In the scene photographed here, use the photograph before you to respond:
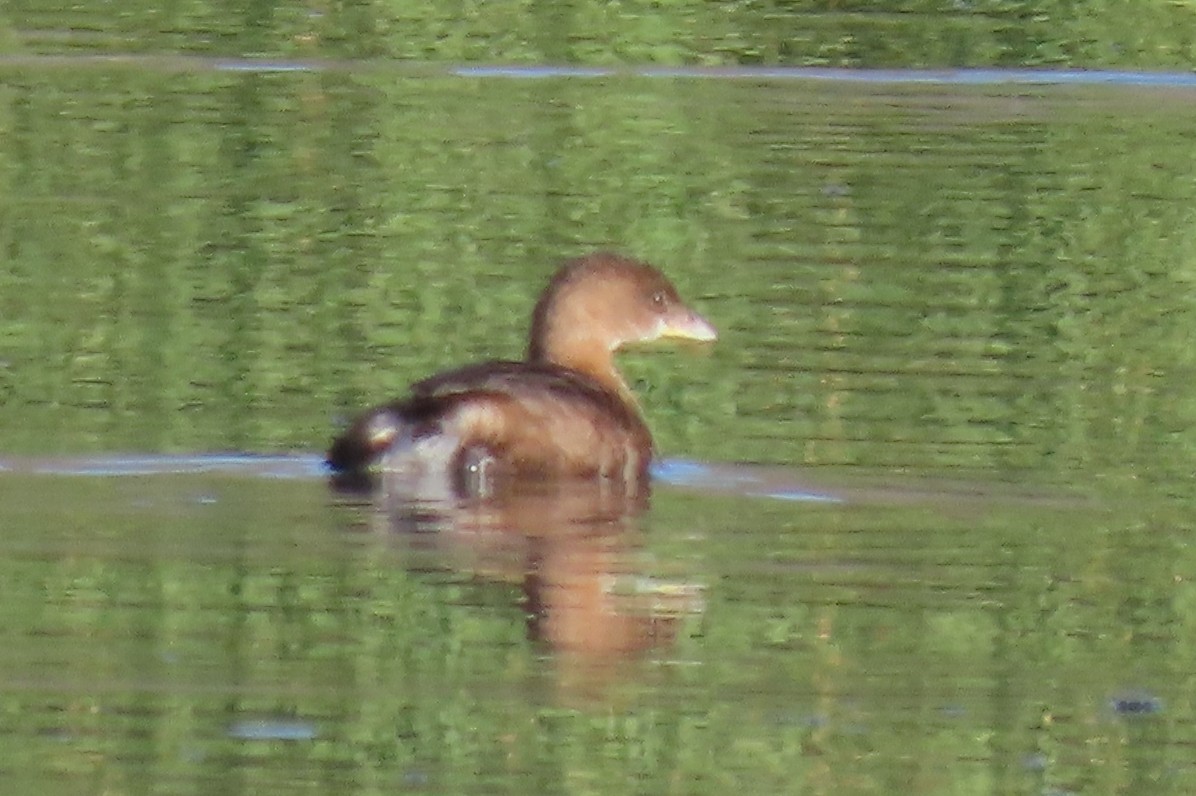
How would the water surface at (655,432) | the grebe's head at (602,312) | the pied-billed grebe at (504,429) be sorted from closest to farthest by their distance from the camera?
1. the water surface at (655,432)
2. the pied-billed grebe at (504,429)
3. the grebe's head at (602,312)

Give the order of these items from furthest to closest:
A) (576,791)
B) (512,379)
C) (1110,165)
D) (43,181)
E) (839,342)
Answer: (1110,165) → (43,181) → (839,342) → (512,379) → (576,791)

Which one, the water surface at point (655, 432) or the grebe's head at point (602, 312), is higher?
the grebe's head at point (602, 312)

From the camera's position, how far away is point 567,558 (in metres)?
8.63

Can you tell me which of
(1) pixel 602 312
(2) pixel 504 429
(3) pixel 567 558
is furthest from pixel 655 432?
(3) pixel 567 558

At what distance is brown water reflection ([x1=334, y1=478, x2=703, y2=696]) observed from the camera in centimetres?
786

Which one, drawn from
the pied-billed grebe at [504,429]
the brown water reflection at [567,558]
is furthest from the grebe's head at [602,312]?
the brown water reflection at [567,558]

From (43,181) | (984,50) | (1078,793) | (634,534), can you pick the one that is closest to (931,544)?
(634,534)

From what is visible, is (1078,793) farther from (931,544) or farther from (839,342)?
(839,342)

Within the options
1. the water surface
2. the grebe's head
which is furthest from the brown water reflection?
the grebe's head

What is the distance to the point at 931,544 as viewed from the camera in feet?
29.2

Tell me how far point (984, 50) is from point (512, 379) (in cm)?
998

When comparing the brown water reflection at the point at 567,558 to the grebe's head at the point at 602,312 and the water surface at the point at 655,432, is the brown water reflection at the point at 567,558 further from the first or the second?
the grebe's head at the point at 602,312

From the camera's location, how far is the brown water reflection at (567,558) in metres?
7.86

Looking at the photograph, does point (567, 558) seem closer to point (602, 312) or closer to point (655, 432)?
point (655, 432)
